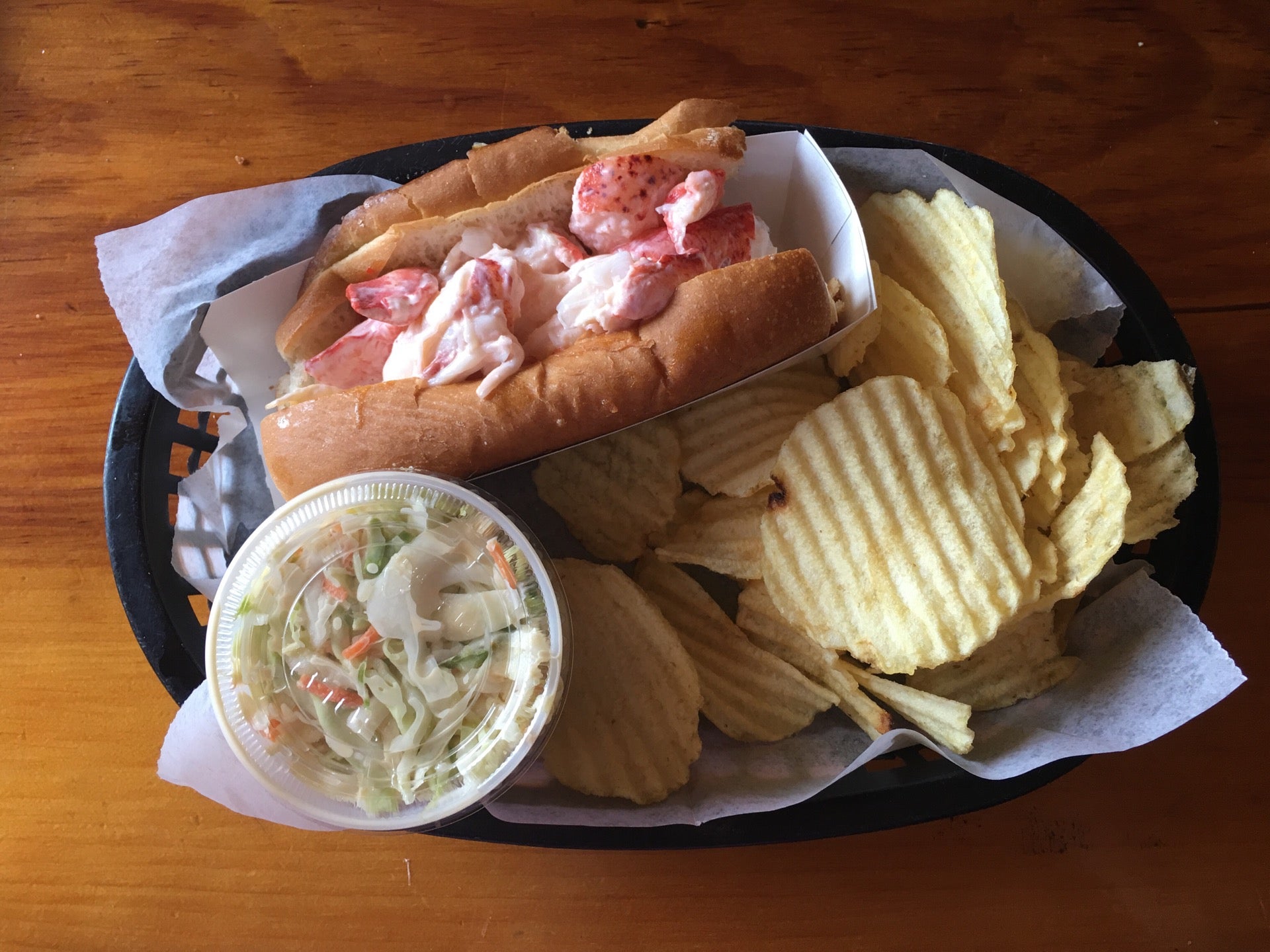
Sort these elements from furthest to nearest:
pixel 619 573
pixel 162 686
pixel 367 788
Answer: pixel 162 686 → pixel 619 573 → pixel 367 788

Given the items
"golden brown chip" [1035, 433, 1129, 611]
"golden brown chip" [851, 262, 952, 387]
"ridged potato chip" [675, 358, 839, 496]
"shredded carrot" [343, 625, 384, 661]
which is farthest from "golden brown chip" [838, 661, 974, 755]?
"shredded carrot" [343, 625, 384, 661]

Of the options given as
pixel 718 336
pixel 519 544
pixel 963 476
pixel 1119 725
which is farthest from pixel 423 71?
pixel 1119 725

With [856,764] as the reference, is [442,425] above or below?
Result: above

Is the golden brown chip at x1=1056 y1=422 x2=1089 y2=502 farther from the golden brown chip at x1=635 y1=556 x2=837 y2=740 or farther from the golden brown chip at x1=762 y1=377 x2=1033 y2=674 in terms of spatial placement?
the golden brown chip at x1=635 y1=556 x2=837 y2=740

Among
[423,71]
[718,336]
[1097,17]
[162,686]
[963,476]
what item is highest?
[1097,17]

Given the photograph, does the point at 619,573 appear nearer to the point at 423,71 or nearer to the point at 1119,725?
the point at 1119,725

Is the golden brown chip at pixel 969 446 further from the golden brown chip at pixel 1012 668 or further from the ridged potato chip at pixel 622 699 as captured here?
the ridged potato chip at pixel 622 699

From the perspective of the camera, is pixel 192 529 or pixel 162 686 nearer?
pixel 192 529

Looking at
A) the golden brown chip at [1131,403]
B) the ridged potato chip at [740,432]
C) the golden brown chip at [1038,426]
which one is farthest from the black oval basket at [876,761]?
the ridged potato chip at [740,432]
